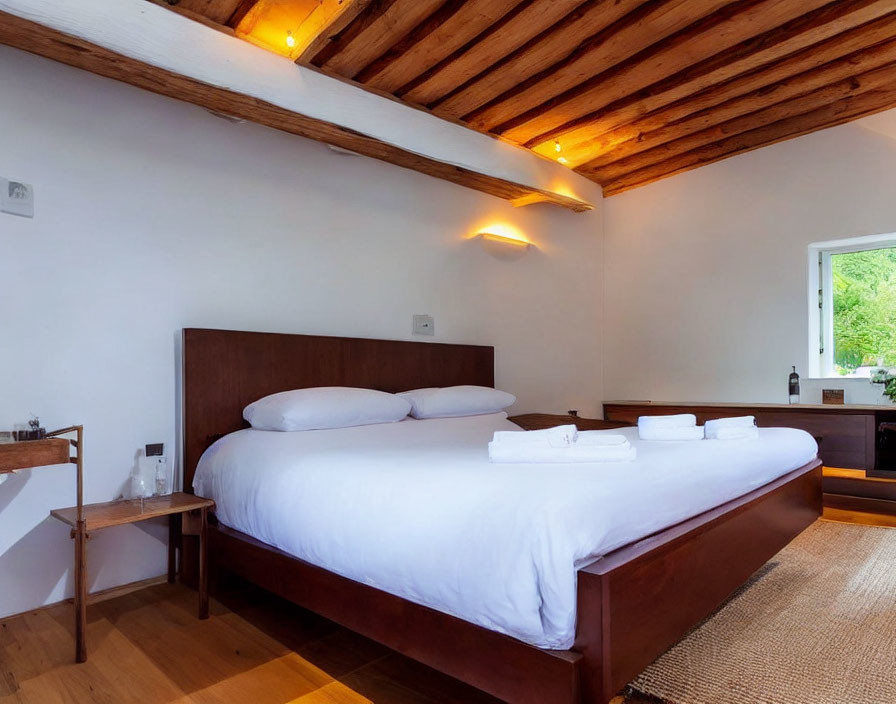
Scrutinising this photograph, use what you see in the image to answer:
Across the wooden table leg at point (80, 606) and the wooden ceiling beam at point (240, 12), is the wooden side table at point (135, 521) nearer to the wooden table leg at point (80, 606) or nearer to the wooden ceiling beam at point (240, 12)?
the wooden table leg at point (80, 606)

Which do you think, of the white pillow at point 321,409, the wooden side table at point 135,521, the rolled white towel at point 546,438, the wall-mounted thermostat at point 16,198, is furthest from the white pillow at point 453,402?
the wall-mounted thermostat at point 16,198

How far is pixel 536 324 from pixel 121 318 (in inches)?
113

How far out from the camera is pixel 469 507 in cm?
140

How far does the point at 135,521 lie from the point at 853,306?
4393mm

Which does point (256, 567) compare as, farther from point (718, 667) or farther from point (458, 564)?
point (718, 667)

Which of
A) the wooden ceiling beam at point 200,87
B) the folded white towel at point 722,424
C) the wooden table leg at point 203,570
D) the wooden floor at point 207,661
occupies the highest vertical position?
the wooden ceiling beam at point 200,87

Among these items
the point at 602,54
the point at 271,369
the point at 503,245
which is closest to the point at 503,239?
the point at 503,245

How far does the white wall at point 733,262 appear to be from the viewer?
12.9ft

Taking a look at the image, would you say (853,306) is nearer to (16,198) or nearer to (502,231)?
(502,231)

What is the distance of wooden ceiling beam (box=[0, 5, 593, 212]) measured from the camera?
2.08 meters

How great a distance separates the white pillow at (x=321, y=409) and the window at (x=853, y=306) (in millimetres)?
3074

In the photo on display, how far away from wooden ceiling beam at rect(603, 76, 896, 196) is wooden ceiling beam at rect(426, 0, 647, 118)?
1.90 metres

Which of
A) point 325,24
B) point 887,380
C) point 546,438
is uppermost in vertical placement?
point 325,24

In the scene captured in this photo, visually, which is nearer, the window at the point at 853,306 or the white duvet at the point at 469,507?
the white duvet at the point at 469,507
